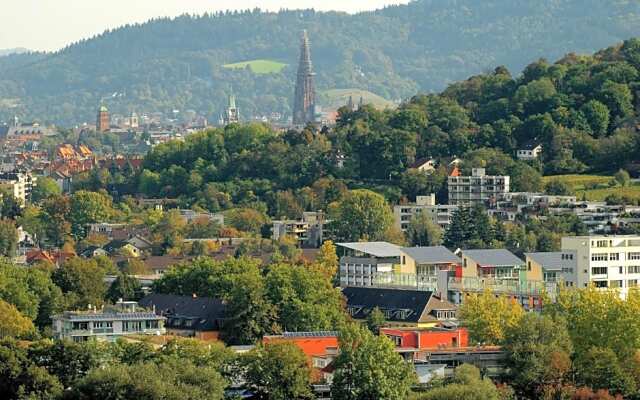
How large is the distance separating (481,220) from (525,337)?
30393 millimetres

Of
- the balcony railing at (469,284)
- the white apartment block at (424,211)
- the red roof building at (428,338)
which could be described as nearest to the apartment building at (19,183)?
the white apartment block at (424,211)

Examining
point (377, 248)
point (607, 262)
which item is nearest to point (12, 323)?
point (607, 262)

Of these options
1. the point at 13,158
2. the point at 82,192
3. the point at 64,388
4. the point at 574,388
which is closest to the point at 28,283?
the point at 64,388

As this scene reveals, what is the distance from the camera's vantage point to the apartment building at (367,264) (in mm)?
69375

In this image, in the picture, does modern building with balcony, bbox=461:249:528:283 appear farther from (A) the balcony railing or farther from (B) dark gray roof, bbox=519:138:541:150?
(B) dark gray roof, bbox=519:138:541:150

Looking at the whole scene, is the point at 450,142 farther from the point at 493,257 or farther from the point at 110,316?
the point at 110,316

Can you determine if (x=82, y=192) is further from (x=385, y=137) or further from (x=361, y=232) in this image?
(x=361, y=232)

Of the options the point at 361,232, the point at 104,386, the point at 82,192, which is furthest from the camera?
the point at 82,192

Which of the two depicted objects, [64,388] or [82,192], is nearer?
[64,388]

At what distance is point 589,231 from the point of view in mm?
79062

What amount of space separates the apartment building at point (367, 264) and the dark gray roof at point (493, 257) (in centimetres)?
277

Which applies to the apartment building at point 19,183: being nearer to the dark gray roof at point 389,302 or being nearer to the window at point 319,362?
the dark gray roof at point 389,302

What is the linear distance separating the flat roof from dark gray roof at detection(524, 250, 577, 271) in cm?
546

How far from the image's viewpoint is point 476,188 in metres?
91.3
